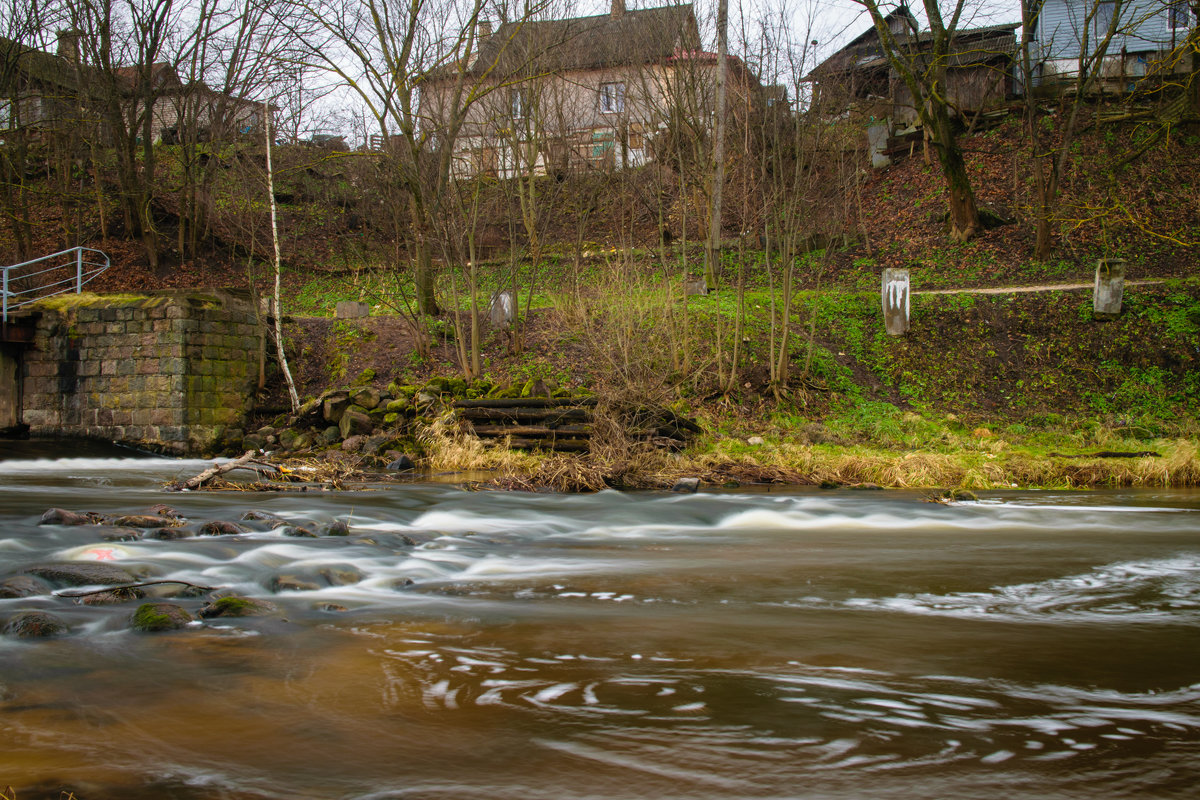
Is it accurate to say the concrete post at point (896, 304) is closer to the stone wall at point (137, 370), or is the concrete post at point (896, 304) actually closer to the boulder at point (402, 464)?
the boulder at point (402, 464)

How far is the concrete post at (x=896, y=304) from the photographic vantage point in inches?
690

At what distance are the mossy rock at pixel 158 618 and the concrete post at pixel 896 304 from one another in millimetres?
15868

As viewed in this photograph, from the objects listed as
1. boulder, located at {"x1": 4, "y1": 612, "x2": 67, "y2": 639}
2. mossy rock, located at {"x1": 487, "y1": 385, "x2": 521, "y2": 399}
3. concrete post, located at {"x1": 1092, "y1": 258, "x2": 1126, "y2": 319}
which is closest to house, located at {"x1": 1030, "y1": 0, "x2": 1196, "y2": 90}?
concrete post, located at {"x1": 1092, "y1": 258, "x2": 1126, "y2": 319}

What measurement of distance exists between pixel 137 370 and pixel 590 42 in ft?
52.7

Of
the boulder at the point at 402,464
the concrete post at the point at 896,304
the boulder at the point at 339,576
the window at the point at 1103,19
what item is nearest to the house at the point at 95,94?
the boulder at the point at 402,464

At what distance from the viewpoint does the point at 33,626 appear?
3.90 meters

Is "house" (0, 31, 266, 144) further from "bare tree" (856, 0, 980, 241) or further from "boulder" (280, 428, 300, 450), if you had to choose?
"bare tree" (856, 0, 980, 241)

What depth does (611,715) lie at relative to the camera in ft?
9.46

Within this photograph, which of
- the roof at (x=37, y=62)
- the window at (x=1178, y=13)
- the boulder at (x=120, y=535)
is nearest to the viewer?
the boulder at (x=120, y=535)

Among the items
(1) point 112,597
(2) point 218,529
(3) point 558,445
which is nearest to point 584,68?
(3) point 558,445

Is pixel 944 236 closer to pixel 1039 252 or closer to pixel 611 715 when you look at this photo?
pixel 1039 252

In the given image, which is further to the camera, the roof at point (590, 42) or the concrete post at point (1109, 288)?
the roof at point (590, 42)

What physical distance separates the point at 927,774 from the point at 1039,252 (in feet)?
71.1

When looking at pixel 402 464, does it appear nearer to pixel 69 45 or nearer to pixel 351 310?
pixel 351 310
